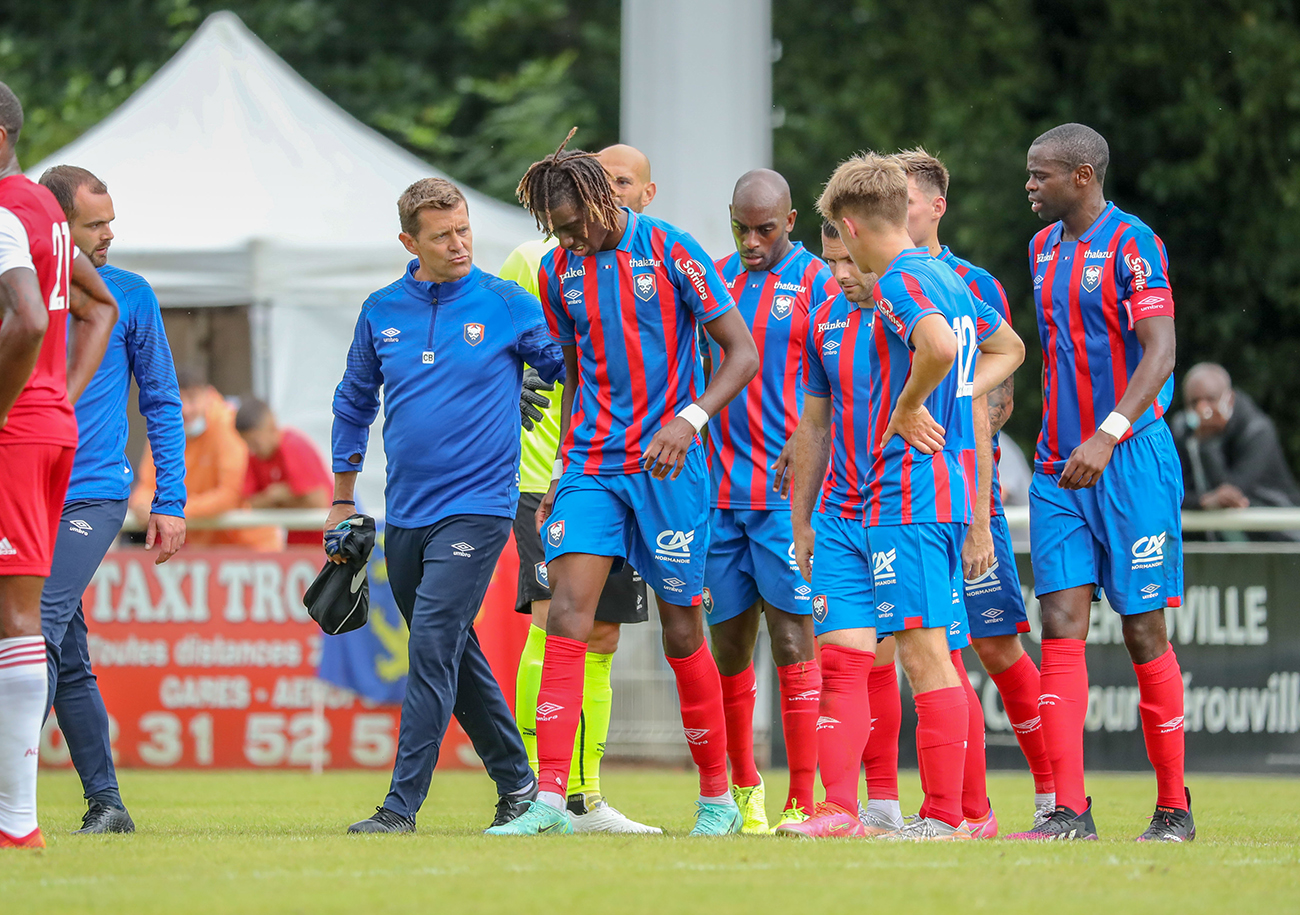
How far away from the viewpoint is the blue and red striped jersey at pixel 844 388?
6.71 meters

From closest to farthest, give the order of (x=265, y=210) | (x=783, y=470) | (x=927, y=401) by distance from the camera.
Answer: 1. (x=927, y=401)
2. (x=783, y=470)
3. (x=265, y=210)

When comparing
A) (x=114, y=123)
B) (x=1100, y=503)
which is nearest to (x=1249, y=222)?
(x=114, y=123)

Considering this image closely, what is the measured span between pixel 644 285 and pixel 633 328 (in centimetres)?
16

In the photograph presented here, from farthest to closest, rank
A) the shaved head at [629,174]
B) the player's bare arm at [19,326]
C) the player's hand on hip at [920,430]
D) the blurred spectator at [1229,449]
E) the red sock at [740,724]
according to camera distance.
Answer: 1. the blurred spectator at [1229,449]
2. the shaved head at [629,174]
3. the red sock at [740,724]
4. the player's hand on hip at [920,430]
5. the player's bare arm at [19,326]

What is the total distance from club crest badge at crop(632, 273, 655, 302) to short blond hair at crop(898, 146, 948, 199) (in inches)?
48.0

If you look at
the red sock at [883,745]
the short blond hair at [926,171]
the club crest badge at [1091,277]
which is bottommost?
the red sock at [883,745]

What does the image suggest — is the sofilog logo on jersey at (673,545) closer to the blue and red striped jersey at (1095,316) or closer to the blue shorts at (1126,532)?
the blue shorts at (1126,532)

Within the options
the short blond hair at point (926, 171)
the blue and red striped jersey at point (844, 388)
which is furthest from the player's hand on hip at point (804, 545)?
the short blond hair at point (926, 171)

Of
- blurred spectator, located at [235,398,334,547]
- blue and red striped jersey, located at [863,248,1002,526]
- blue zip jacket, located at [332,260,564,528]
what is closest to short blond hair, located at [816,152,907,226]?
blue and red striped jersey, located at [863,248,1002,526]

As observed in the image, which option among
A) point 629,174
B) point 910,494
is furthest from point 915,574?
point 629,174

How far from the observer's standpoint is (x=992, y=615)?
741cm

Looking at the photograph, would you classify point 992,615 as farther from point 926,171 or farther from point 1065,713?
point 926,171

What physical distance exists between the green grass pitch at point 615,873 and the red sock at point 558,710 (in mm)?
260

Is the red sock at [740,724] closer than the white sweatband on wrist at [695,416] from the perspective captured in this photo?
No
